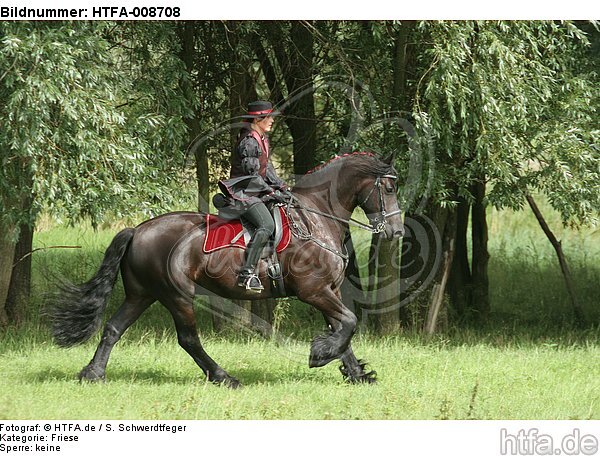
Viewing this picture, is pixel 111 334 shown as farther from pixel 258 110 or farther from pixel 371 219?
pixel 371 219

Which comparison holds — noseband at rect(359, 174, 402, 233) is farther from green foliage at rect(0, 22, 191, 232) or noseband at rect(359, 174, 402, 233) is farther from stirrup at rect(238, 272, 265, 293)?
green foliage at rect(0, 22, 191, 232)

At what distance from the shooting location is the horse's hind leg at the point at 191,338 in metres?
9.95

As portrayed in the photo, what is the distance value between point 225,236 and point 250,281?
54cm

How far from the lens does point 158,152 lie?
12.2 meters

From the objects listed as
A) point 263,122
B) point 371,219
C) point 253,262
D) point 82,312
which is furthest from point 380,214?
point 82,312

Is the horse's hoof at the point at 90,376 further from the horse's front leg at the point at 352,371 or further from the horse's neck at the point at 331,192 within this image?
the horse's neck at the point at 331,192

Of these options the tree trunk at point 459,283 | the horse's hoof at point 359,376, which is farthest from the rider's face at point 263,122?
the tree trunk at point 459,283

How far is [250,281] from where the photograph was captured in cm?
965

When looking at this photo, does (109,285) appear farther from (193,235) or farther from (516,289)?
(516,289)

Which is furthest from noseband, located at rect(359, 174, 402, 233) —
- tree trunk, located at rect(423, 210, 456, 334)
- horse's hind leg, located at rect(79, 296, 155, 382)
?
tree trunk, located at rect(423, 210, 456, 334)

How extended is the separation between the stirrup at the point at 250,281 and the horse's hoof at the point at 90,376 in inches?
71.3

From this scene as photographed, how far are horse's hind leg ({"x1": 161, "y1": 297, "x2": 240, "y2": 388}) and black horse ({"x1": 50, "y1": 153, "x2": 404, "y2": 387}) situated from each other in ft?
0.03
